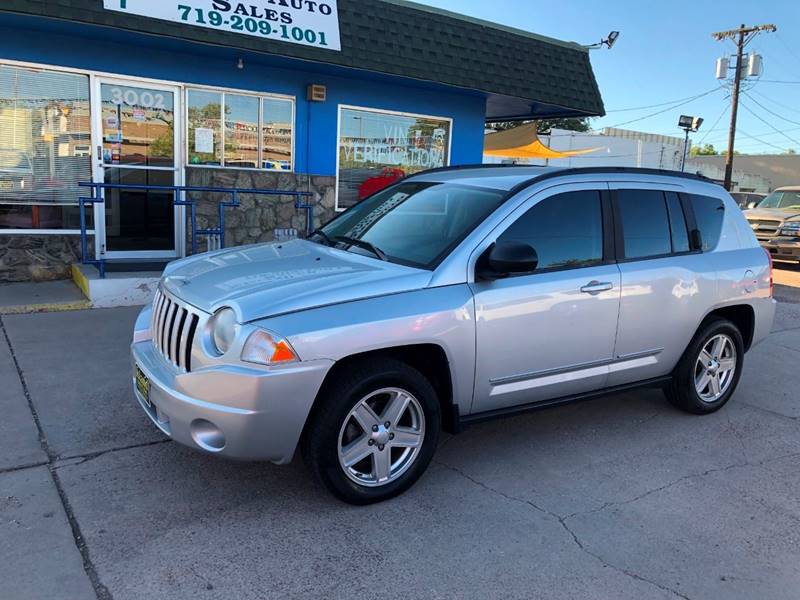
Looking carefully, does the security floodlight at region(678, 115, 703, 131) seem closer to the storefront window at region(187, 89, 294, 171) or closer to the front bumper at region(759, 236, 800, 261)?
the front bumper at region(759, 236, 800, 261)

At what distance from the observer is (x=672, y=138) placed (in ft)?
164

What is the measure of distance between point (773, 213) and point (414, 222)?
15.4 meters

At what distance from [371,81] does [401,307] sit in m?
7.66

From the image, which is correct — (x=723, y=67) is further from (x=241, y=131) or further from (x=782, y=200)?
A: (x=241, y=131)

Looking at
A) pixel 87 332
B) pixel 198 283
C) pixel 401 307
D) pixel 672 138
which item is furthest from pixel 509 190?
pixel 672 138

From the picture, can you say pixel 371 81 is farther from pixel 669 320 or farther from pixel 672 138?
pixel 672 138

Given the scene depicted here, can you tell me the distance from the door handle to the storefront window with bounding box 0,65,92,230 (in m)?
7.00

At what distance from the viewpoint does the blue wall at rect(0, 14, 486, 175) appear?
7.86 metres

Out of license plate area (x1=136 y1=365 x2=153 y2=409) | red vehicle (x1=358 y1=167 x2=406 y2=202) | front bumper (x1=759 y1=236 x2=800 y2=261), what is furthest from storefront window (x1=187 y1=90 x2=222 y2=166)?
front bumper (x1=759 y1=236 x2=800 y2=261)

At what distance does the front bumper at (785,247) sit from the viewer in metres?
15.3

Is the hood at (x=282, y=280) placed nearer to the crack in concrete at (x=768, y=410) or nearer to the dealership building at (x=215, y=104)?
the crack in concrete at (x=768, y=410)

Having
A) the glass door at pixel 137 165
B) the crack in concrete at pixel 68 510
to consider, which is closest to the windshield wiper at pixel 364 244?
the crack in concrete at pixel 68 510

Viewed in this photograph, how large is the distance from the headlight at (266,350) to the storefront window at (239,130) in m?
6.74

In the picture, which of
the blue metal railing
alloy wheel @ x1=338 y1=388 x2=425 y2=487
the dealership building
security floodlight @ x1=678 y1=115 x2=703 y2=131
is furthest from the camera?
security floodlight @ x1=678 y1=115 x2=703 y2=131
